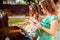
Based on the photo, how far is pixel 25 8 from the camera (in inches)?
52.5

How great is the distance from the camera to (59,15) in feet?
4.24

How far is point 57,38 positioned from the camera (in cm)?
130

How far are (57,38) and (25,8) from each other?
1.22 feet

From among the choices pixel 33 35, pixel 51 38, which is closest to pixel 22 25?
pixel 33 35

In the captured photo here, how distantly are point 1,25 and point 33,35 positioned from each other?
290mm

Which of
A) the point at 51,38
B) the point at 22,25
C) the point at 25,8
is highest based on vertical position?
the point at 25,8

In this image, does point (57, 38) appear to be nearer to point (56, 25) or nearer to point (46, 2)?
point (56, 25)

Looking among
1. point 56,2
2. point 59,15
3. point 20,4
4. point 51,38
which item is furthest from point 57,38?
point 20,4

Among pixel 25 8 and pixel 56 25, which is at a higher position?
pixel 25 8

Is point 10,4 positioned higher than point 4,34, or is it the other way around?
point 10,4

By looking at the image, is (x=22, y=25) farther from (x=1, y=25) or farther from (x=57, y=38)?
(x=57, y=38)

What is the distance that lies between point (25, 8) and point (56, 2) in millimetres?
267

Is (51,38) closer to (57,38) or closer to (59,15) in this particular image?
(57,38)

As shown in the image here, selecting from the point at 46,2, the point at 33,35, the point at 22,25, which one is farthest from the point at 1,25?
the point at 46,2
